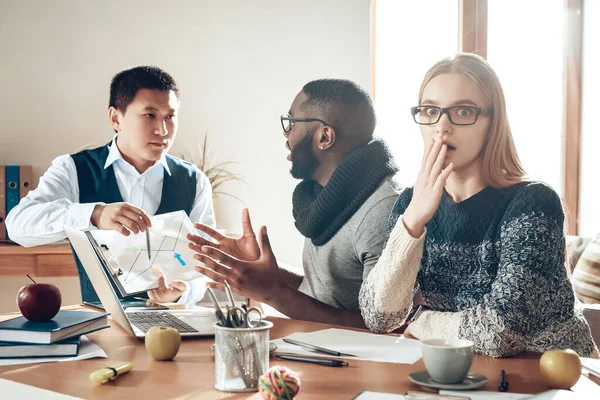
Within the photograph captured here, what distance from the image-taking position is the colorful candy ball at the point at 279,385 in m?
0.94

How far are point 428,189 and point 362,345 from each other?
36 centimetres

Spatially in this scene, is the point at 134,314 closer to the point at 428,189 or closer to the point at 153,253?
the point at 153,253

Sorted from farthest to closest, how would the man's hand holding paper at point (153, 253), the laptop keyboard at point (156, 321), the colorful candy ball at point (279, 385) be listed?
the man's hand holding paper at point (153, 253) → the laptop keyboard at point (156, 321) → the colorful candy ball at point (279, 385)

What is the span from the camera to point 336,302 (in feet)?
6.49

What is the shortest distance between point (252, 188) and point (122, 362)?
2811 millimetres

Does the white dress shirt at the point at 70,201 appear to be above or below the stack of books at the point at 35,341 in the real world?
above

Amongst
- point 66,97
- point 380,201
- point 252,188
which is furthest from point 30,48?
point 380,201

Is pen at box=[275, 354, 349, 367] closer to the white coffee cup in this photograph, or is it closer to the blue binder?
the white coffee cup

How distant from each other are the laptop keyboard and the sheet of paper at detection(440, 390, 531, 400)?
0.64m

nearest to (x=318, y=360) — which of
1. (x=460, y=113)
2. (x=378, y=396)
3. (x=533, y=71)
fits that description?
(x=378, y=396)

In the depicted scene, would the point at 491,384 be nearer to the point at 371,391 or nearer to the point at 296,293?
the point at 371,391

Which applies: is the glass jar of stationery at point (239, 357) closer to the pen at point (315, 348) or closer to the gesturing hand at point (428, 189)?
the pen at point (315, 348)

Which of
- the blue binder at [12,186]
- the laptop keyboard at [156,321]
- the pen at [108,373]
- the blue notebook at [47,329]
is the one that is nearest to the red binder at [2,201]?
the blue binder at [12,186]

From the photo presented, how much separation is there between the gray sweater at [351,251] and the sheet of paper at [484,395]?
2.71ft
